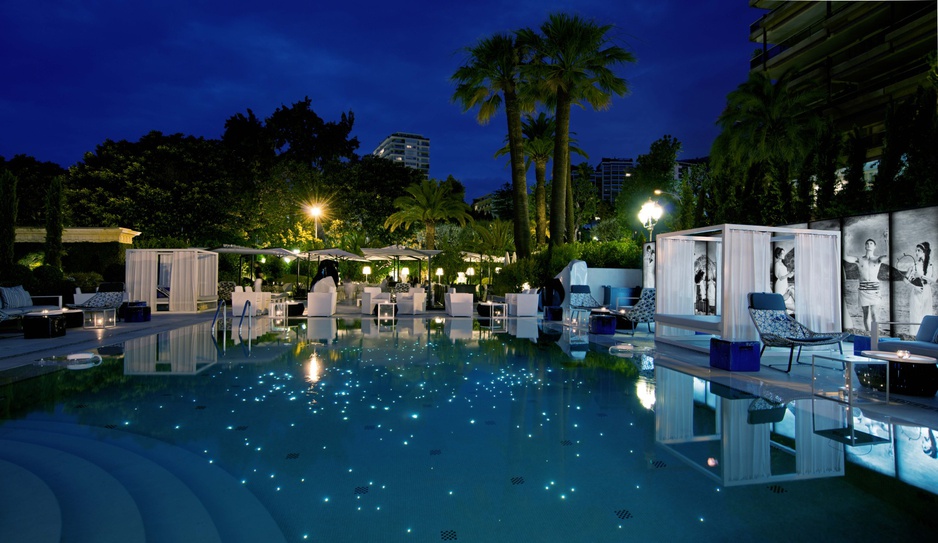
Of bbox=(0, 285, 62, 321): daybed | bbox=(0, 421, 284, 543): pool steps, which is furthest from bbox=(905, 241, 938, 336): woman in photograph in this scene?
bbox=(0, 285, 62, 321): daybed

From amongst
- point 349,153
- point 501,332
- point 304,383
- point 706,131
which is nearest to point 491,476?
point 304,383

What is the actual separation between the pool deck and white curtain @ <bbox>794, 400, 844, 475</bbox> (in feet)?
1.59

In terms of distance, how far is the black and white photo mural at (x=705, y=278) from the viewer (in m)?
14.6

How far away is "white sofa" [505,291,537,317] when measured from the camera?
16.1 meters

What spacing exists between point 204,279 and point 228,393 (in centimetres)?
1332

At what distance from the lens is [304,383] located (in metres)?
6.52

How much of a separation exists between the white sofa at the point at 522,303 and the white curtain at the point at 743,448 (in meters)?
10.8

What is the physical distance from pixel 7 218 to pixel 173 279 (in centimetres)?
560

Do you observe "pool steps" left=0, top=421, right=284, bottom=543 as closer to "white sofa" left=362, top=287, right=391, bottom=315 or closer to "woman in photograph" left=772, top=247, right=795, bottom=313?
"woman in photograph" left=772, top=247, right=795, bottom=313

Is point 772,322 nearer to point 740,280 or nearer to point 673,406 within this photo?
point 740,280

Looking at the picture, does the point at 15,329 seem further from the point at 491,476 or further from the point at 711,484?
the point at 711,484

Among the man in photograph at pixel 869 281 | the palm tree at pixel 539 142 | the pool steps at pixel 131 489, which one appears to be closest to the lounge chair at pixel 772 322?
the man in photograph at pixel 869 281

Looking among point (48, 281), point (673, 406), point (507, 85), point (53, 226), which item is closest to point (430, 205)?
point (507, 85)

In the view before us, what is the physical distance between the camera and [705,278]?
48.2ft
